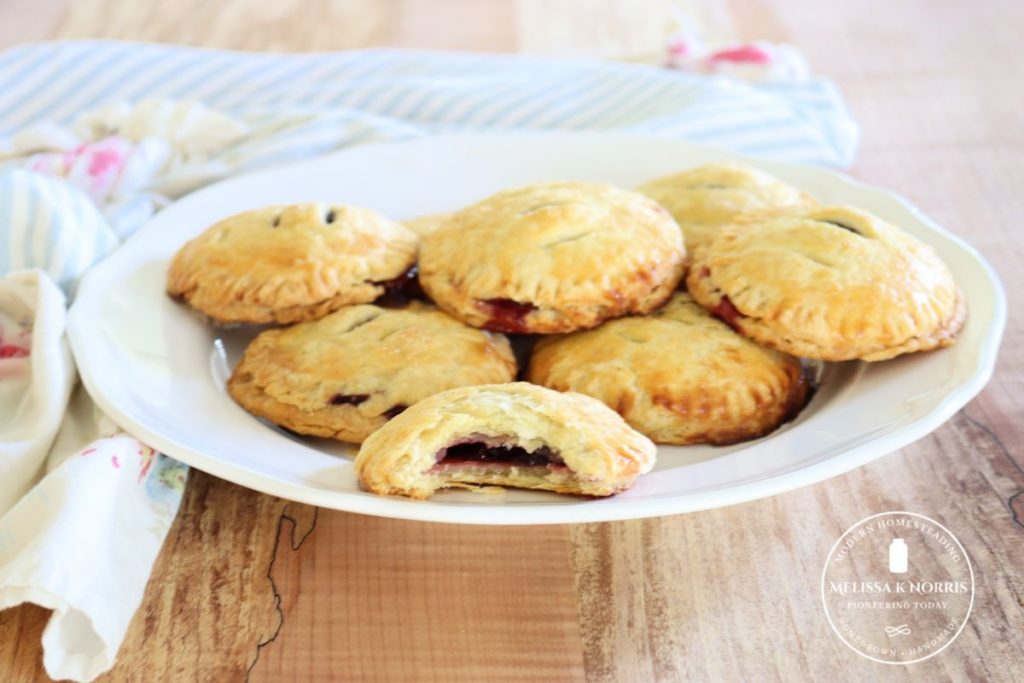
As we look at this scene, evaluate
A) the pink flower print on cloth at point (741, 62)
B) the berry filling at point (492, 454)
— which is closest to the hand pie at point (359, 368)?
the berry filling at point (492, 454)

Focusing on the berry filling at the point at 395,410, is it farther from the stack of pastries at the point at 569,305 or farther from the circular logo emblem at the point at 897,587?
the circular logo emblem at the point at 897,587

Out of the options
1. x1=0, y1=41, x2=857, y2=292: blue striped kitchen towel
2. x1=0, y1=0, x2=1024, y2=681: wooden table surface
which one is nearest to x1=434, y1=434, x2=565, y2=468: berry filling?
x1=0, y1=0, x2=1024, y2=681: wooden table surface

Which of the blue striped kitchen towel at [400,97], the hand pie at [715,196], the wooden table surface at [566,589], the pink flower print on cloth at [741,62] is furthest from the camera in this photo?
the pink flower print on cloth at [741,62]

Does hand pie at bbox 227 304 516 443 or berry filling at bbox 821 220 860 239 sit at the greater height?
berry filling at bbox 821 220 860 239

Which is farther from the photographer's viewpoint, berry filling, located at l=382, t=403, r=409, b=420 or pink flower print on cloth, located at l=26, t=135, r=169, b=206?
pink flower print on cloth, located at l=26, t=135, r=169, b=206

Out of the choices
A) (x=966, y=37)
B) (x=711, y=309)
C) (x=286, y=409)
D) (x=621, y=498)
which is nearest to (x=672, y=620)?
(x=621, y=498)

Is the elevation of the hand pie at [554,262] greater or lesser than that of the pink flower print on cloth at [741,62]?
greater

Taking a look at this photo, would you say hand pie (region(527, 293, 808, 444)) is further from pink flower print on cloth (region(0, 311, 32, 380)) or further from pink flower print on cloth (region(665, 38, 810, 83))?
pink flower print on cloth (region(665, 38, 810, 83))
